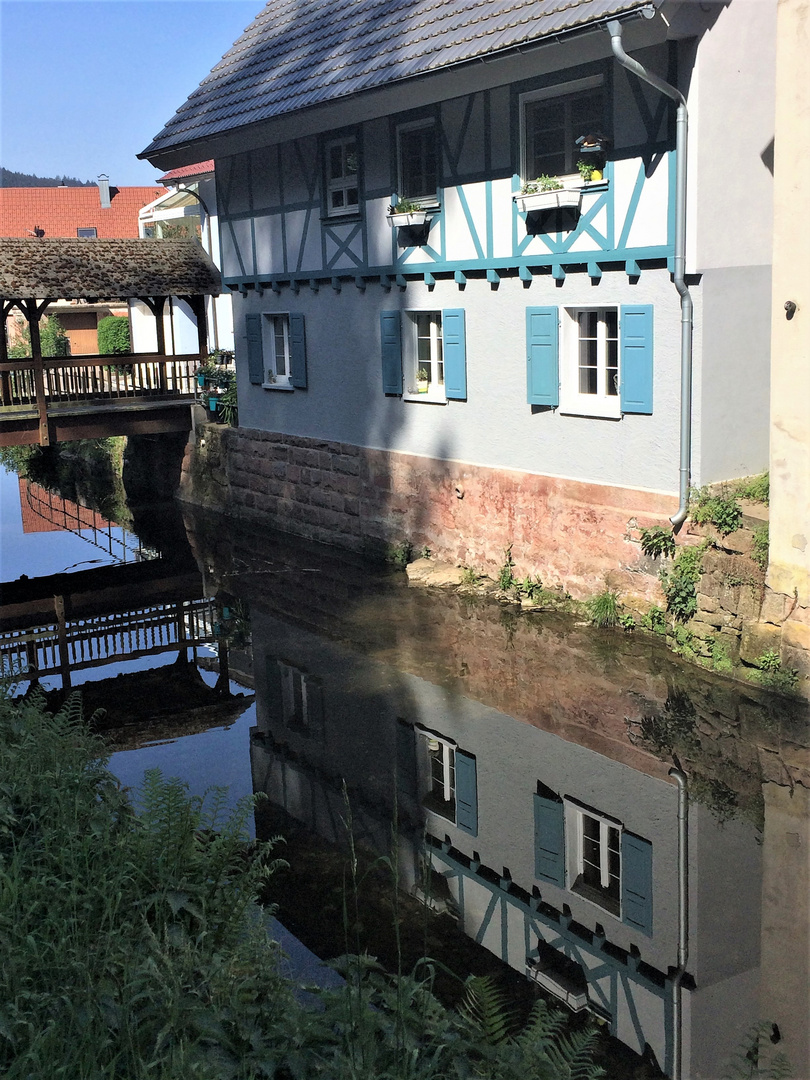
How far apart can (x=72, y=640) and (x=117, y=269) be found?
7.83m

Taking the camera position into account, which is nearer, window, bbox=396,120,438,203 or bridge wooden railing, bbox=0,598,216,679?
bridge wooden railing, bbox=0,598,216,679

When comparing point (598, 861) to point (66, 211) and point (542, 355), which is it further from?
point (66, 211)

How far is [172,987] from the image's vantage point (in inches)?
168

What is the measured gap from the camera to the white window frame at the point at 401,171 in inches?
504

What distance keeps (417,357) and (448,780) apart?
7.07 meters

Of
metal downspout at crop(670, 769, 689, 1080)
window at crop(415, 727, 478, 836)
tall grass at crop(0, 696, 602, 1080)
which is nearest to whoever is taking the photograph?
tall grass at crop(0, 696, 602, 1080)

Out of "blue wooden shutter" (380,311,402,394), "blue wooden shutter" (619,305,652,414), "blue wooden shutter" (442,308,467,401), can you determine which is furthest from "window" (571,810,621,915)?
"blue wooden shutter" (380,311,402,394)

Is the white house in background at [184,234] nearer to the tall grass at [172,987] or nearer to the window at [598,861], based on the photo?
the window at [598,861]

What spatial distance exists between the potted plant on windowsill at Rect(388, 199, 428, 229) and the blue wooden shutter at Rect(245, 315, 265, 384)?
4114 mm

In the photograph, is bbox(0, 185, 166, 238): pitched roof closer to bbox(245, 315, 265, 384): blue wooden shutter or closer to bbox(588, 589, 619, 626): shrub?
bbox(245, 315, 265, 384): blue wooden shutter

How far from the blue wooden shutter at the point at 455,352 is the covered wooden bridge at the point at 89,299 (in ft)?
22.1

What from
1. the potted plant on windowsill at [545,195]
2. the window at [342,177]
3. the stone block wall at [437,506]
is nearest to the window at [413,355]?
the stone block wall at [437,506]

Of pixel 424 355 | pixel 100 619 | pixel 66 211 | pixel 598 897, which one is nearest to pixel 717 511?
pixel 598 897

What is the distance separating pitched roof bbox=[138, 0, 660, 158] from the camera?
10.6 meters
